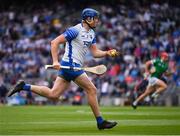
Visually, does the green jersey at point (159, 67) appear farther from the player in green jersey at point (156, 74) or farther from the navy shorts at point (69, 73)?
the navy shorts at point (69, 73)

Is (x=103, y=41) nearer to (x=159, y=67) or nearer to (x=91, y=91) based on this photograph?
(x=159, y=67)

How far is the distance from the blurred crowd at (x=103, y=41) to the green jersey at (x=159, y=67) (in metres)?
4.79

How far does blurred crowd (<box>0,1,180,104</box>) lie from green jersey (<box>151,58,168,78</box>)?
479cm

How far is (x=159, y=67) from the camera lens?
2625 cm

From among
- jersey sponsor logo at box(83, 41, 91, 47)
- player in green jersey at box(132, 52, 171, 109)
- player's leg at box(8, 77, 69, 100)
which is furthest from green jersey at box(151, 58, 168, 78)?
player's leg at box(8, 77, 69, 100)

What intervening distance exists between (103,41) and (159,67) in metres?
9.82

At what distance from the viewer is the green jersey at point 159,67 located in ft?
86.1

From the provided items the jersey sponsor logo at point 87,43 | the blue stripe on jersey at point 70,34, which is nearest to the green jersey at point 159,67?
the jersey sponsor logo at point 87,43

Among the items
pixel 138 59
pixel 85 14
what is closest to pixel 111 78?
pixel 138 59

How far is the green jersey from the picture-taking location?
26.2 metres

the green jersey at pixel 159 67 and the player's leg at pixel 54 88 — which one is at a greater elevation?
the green jersey at pixel 159 67

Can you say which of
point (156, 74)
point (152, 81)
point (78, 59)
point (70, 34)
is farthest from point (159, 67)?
point (70, 34)

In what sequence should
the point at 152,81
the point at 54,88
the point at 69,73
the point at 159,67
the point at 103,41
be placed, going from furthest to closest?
the point at 103,41 < the point at 159,67 < the point at 152,81 < the point at 54,88 < the point at 69,73

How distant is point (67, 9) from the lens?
135 ft
